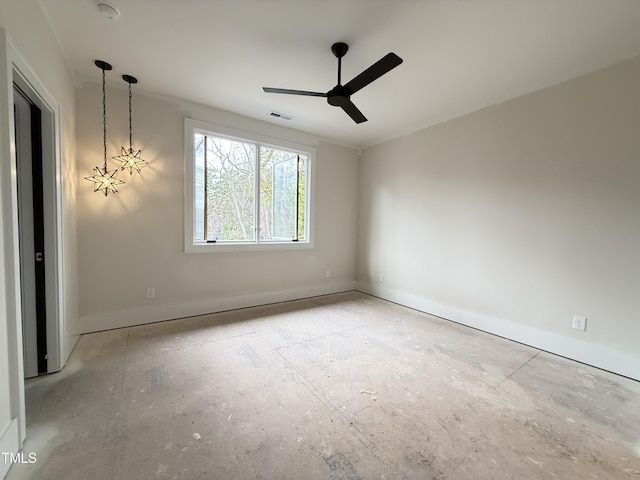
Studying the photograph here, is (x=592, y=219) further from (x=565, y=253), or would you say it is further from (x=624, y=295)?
(x=624, y=295)

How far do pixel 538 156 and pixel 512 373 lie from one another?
2.21 meters

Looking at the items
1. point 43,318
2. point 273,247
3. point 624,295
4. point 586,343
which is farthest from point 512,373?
point 43,318

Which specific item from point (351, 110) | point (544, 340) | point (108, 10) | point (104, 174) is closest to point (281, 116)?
point (351, 110)

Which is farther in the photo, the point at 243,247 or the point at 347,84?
the point at 243,247

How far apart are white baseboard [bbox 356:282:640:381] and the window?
2186 mm

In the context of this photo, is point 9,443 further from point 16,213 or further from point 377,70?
point 377,70

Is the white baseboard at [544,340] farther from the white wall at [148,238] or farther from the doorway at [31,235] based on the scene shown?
the doorway at [31,235]

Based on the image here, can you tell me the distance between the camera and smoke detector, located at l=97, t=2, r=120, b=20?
5.92ft

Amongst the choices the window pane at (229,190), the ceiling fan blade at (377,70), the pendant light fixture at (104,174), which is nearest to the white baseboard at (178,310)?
the window pane at (229,190)

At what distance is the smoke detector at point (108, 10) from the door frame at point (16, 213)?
2.15 ft

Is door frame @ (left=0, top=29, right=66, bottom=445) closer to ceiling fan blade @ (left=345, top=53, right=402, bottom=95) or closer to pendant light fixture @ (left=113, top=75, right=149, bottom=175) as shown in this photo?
pendant light fixture @ (left=113, top=75, right=149, bottom=175)

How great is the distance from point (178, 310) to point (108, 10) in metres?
2.94

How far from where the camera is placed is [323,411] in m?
1.74

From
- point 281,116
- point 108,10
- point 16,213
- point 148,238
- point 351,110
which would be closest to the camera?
point 16,213
